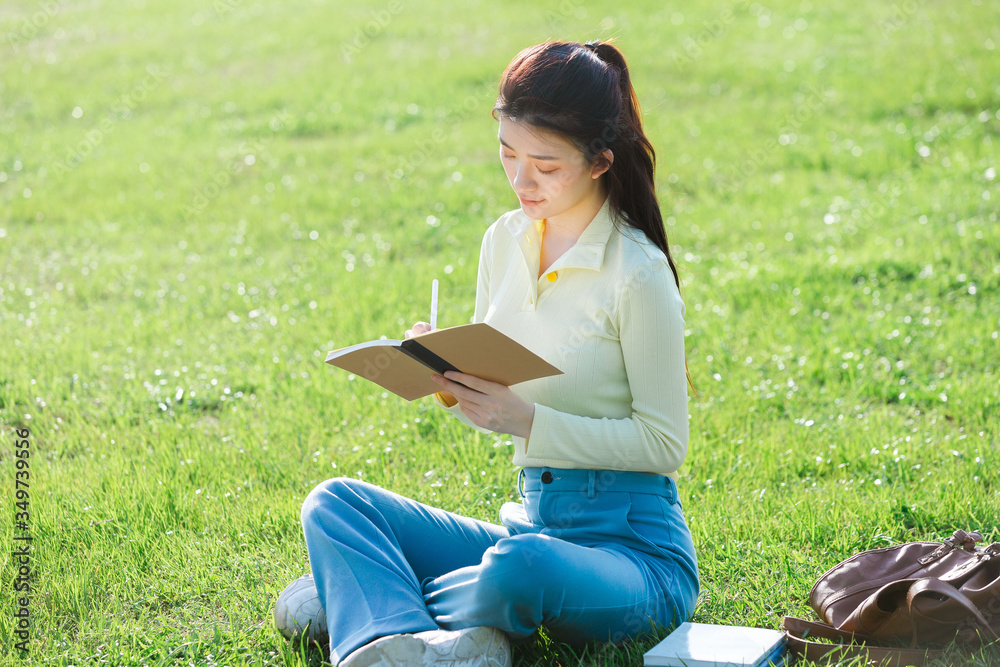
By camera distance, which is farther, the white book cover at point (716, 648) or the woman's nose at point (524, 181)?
the woman's nose at point (524, 181)

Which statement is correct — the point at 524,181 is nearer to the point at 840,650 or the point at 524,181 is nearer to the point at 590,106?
the point at 590,106

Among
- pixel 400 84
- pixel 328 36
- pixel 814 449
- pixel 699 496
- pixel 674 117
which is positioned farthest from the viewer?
pixel 328 36

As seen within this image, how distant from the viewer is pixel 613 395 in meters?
2.79

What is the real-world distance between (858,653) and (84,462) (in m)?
3.25

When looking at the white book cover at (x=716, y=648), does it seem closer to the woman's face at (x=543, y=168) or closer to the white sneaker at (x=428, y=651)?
the white sneaker at (x=428, y=651)

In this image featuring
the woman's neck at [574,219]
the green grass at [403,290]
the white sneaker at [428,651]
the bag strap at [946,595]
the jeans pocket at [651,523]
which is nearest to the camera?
the white sneaker at [428,651]

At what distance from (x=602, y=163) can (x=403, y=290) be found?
150 inches

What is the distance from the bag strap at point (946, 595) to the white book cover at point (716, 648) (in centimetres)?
36

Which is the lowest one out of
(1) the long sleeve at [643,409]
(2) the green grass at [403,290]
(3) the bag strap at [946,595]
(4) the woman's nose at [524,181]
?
(2) the green grass at [403,290]

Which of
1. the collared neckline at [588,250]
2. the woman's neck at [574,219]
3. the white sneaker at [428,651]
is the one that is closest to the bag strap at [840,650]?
the white sneaker at [428,651]

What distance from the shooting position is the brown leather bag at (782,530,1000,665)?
255cm

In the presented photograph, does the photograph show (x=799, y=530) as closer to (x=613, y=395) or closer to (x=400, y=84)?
(x=613, y=395)

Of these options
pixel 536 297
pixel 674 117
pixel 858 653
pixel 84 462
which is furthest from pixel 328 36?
pixel 858 653

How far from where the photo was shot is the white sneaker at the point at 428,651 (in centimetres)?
238
